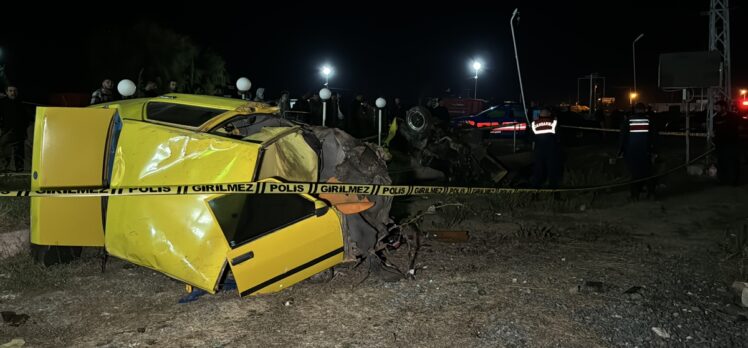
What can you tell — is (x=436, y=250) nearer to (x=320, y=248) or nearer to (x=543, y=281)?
(x=543, y=281)

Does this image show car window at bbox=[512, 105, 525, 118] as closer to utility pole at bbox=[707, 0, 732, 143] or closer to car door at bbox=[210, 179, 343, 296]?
utility pole at bbox=[707, 0, 732, 143]

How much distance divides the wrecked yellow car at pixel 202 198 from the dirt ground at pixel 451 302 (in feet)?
1.00

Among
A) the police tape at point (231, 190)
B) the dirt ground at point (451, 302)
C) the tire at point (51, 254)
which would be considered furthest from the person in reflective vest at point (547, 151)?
the tire at point (51, 254)

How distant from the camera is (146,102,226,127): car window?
477 cm

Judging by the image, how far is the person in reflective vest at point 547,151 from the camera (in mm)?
8611

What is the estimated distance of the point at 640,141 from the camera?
8.90 m

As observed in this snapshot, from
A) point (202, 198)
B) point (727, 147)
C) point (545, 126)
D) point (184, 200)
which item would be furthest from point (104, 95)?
point (727, 147)

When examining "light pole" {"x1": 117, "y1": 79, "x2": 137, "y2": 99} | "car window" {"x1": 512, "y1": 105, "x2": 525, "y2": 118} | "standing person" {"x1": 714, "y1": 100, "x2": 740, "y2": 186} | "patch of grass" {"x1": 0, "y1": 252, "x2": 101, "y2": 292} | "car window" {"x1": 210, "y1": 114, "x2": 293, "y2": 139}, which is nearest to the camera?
"patch of grass" {"x1": 0, "y1": 252, "x2": 101, "y2": 292}

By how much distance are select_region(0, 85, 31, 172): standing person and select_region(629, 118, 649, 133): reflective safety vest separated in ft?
30.6

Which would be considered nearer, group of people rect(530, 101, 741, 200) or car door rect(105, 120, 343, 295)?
car door rect(105, 120, 343, 295)

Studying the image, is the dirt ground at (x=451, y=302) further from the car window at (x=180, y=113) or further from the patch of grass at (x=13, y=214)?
the car window at (x=180, y=113)

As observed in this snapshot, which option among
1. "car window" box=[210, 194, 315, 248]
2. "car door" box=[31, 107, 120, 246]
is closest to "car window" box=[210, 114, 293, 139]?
"car door" box=[31, 107, 120, 246]

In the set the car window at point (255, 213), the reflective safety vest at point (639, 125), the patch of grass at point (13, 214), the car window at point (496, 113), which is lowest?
the patch of grass at point (13, 214)

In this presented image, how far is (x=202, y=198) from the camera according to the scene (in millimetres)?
4016
